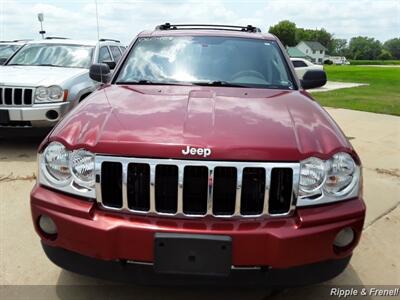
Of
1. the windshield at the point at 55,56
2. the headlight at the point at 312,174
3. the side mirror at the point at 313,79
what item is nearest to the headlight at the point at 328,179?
the headlight at the point at 312,174

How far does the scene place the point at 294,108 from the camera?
284 centimetres

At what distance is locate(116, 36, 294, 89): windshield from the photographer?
351 cm

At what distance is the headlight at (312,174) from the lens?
224 cm

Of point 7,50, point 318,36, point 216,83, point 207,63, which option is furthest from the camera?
point 318,36

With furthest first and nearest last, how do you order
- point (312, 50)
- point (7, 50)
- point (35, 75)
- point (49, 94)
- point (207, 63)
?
point (312, 50) → point (7, 50) → point (35, 75) → point (49, 94) → point (207, 63)

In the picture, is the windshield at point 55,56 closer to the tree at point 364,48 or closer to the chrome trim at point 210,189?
the chrome trim at point 210,189

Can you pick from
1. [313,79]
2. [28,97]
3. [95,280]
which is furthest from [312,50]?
[95,280]

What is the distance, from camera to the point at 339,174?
2.32 m

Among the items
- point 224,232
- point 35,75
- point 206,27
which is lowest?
point 224,232

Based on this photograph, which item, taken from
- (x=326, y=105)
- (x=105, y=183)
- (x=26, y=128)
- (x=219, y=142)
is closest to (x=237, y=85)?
(x=219, y=142)

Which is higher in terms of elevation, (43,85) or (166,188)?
(166,188)

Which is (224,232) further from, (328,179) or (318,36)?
(318,36)

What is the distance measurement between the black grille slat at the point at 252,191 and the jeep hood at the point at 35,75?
4.35 m

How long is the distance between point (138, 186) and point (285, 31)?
98.7 meters
